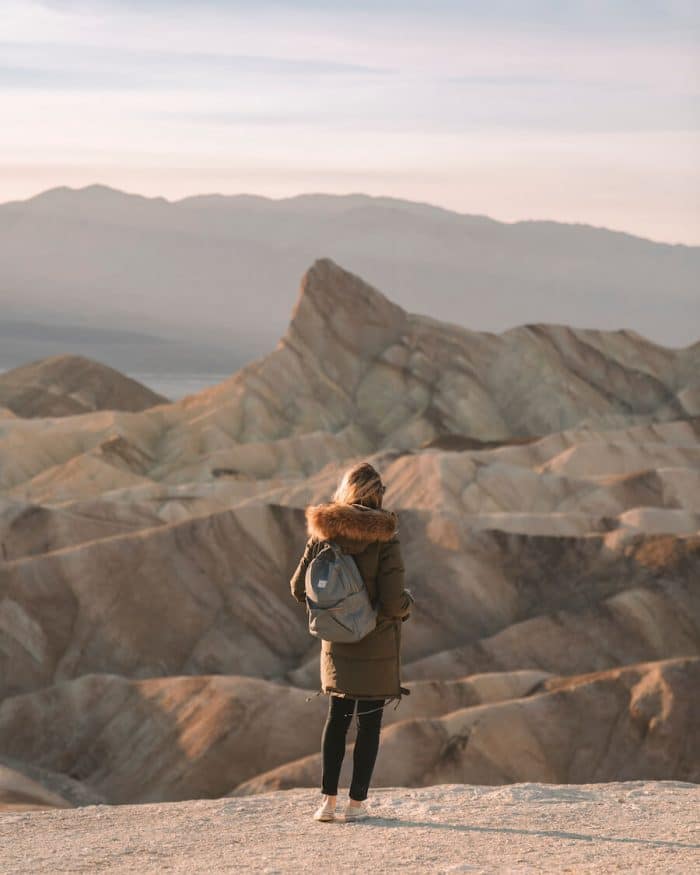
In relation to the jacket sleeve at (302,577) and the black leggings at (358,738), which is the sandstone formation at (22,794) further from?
the jacket sleeve at (302,577)

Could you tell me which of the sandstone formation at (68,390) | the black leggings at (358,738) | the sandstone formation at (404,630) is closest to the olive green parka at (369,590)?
the black leggings at (358,738)

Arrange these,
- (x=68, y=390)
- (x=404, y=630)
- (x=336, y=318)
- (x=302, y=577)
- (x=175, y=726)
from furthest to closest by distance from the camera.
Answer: (x=68, y=390) → (x=336, y=318) → (x=404, y=630) → (x=175, y=726) → (x=302, y=577)

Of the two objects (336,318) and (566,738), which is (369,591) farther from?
(336,318)

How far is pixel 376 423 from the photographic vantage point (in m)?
85.5

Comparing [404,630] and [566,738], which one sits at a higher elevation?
[566,738]

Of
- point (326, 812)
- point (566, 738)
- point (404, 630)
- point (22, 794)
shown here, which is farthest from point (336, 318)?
point (326, 812)

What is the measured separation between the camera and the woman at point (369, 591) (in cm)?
917

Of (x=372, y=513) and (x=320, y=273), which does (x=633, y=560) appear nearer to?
(x=372, y=513)

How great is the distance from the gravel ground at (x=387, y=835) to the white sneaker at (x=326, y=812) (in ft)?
0.21

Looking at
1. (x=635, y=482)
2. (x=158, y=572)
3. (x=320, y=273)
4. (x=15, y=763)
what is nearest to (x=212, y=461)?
(x=320, y=273)

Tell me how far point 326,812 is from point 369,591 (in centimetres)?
164

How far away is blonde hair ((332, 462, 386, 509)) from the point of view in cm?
931

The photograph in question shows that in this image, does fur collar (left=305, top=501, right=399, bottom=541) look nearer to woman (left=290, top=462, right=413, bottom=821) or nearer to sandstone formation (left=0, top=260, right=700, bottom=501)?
woman (left=290, top=462, right=413, bottom=821)

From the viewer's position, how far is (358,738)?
957 centimetres
